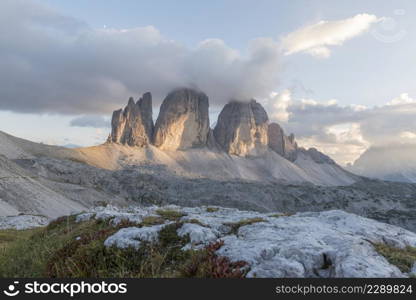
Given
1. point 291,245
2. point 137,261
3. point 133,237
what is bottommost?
point 137,261

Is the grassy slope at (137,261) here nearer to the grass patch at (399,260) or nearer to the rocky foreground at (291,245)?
the grass patch at (399,260)

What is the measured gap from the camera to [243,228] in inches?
454

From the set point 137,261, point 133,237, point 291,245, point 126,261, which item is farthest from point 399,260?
point 133,237

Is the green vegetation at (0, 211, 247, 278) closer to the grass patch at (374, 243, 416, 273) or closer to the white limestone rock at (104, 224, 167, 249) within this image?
the white limestone rock at (104, 224, 167, 249)

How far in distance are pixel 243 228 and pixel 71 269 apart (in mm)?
5916

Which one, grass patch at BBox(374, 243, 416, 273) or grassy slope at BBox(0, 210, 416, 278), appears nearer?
grassy slope at BBox(0, 210, 416, 278)

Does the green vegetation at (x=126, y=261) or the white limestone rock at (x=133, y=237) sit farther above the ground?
the white limestone rock at (x=133, y=237)

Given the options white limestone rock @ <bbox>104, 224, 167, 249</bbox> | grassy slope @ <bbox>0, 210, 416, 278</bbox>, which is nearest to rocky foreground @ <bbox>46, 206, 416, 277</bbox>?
white limestone rock @ <bbox>104, 224, 167, 249</bbox>

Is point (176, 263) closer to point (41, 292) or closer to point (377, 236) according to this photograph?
point (41, 292)

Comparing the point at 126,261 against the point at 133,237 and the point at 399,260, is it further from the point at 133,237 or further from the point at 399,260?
Answer: the point at 399,260

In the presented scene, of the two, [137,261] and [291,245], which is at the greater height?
[291,245]

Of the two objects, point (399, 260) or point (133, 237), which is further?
point (133, 237)

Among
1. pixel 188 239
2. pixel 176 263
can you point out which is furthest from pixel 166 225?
pixel 176 263

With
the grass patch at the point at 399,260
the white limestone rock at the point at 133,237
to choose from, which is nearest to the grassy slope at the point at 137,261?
the grass patch at the point at 399,260
